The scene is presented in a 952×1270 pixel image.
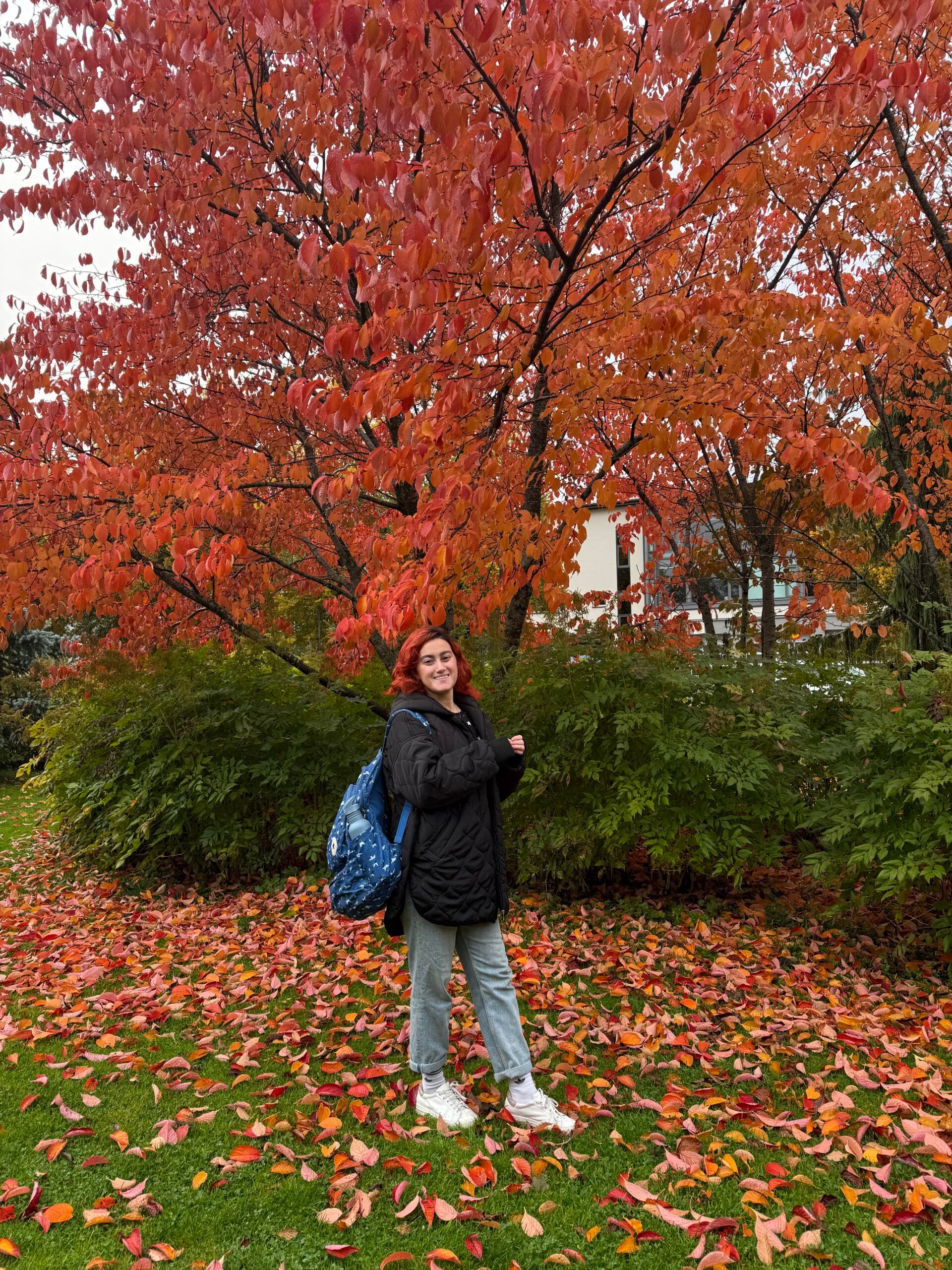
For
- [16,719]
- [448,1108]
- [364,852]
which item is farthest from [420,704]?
[16,719]

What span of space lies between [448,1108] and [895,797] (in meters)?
2.66

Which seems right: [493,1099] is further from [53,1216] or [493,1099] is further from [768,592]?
[768,592]

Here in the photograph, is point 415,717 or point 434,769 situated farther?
point 415,717

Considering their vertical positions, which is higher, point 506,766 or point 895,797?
point 506,766

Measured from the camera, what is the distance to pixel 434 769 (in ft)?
9.39

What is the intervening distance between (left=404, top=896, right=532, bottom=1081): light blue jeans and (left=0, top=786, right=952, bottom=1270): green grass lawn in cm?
29

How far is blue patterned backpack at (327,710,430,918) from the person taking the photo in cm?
293

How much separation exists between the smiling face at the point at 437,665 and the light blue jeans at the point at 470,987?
80 centimetres

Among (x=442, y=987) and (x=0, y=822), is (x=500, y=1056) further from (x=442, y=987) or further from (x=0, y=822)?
(x=0, y=822)

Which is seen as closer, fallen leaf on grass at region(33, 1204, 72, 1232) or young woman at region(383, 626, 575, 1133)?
fallen leaf on grass at region(33, 1204, 72, 1232)

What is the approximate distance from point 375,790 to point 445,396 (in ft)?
5.16

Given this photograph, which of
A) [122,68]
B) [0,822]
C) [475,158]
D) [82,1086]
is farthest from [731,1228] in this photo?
[0,822]

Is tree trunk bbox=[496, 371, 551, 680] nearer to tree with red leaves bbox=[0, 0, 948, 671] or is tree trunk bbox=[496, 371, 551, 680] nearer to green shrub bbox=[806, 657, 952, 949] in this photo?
tree with red leaves bbox=[0, 0, 948, 671]

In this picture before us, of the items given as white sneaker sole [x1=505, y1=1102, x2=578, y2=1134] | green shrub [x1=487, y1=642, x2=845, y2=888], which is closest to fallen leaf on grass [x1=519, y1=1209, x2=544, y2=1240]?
white sneaker sole [x1=505, y1=1102, x2=578, y2=1134]
